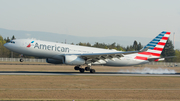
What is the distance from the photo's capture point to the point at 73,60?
36.5 meters

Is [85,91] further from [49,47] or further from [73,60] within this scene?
[49,47]

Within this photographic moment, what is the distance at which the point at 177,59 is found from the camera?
12556 cm

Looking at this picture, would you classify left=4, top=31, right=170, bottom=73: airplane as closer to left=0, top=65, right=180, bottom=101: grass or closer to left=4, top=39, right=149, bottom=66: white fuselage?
left=4, top=39, right=149, bottom=66: white fuselage

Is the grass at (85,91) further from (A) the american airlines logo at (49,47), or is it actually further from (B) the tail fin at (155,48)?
(B) the tail fin at (155,48)

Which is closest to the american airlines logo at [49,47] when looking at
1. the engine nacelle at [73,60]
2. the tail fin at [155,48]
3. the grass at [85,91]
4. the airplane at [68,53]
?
the airplane at [68,53]

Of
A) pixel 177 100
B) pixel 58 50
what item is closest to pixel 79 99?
pixel 177 100

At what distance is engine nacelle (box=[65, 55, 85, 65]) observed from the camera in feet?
119

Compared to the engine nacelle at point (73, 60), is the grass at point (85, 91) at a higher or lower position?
lower

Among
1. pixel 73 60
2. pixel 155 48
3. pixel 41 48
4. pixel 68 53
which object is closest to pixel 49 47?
pixel 41 48

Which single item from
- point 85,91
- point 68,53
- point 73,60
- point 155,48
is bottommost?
point 85,91

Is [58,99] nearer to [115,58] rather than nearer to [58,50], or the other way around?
[58,50]

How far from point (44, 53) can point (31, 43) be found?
2.78 meters

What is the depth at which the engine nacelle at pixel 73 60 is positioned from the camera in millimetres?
36156

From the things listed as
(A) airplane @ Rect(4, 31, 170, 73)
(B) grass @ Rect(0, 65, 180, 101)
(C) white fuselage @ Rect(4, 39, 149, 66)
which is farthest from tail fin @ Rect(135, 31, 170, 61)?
(B) grass @ Rect(0, 65, 180, 101)
